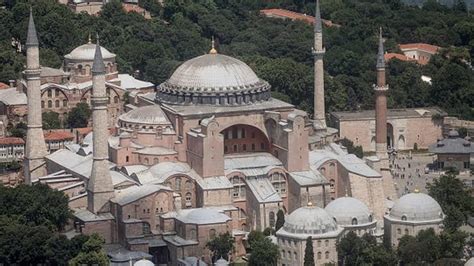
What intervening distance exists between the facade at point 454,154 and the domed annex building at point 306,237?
1946 centimetres

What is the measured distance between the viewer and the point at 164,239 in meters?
66.2

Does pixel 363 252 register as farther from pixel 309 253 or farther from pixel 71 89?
pixel 71 89

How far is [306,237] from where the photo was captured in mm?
64625

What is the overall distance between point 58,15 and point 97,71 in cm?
3177

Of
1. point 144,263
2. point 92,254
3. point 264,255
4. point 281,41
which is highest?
point 281,41

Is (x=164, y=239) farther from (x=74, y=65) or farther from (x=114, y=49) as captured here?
(x=114, y=49)

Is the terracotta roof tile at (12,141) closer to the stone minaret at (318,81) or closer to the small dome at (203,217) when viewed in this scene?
the stone minaret at (318,81)

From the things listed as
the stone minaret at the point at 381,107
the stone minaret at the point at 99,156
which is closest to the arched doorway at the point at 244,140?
the stone minaret at the point at 381,107

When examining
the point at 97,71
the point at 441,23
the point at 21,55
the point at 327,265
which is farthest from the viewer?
the point at 441,23

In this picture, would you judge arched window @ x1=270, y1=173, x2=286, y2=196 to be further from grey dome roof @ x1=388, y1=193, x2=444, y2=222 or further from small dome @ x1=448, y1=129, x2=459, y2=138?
small dome @ x1=448, y1=129, x2=459, y2=138

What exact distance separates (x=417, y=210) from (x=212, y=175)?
23.2 ft

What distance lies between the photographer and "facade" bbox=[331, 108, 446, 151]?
289ft

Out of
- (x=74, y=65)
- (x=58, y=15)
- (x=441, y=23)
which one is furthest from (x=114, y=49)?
(x=441, y=23)

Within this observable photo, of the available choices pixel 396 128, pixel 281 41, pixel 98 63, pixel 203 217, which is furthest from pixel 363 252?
pixel 281 41
